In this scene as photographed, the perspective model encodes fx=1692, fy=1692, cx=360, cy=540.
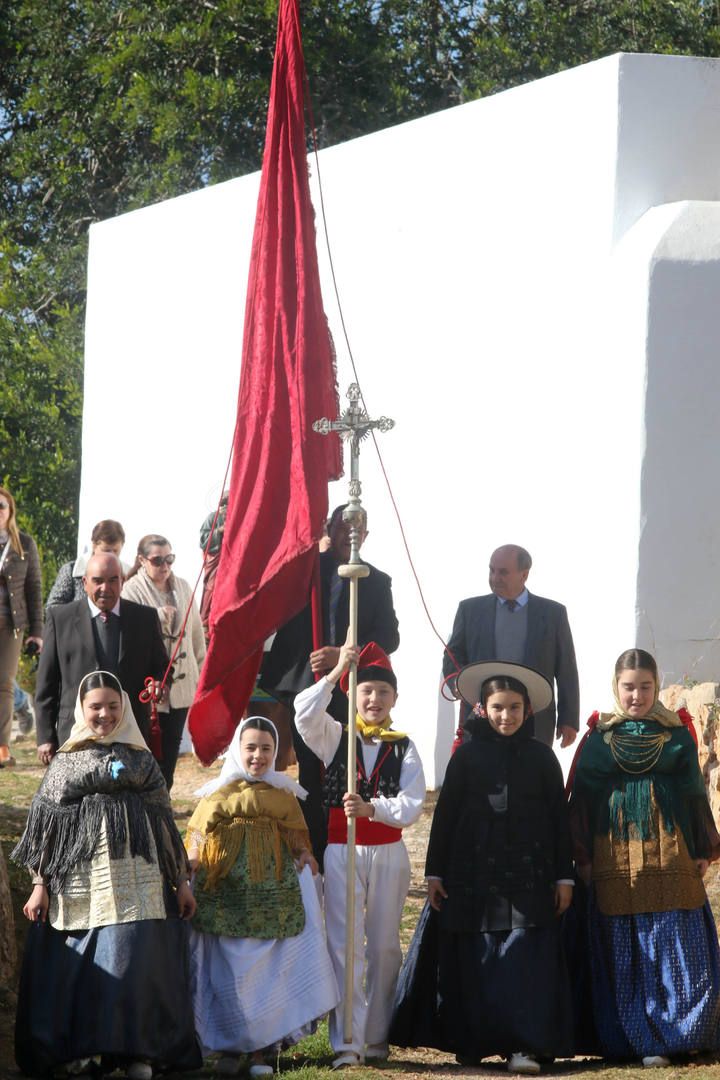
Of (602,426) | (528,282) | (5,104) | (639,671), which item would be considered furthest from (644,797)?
(5,104)

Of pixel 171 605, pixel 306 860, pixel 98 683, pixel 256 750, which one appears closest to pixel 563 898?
pixel 306 860

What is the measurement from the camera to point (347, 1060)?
18.6ft

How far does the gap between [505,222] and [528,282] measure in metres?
0.43

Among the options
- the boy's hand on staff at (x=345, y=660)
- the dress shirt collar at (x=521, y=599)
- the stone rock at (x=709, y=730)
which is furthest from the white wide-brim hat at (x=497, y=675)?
the stone rock at (x=709, y=730)

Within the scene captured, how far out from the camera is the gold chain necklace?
232 inches

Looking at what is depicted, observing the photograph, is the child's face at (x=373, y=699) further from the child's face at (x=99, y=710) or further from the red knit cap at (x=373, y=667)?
the child's face at (x=99, y=710)

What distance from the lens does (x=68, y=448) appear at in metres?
16.7

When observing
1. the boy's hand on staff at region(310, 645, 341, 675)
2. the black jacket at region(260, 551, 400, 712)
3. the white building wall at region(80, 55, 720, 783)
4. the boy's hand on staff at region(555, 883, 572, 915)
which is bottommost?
the boy's hand on staff at region(555, 883, 572, 915)

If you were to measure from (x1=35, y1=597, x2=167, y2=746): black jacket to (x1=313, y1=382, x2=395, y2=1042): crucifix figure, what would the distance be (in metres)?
1.23

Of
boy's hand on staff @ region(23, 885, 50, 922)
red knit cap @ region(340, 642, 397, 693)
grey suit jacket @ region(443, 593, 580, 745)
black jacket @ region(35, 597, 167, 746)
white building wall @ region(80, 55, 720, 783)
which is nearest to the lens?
boy's hand on staff @ region(23, 885, 50, 922)

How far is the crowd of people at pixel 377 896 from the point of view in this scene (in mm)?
5543

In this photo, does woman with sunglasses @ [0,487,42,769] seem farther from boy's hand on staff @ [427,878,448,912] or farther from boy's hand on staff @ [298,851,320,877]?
boy's hand on staff @ [427,878,448,912]

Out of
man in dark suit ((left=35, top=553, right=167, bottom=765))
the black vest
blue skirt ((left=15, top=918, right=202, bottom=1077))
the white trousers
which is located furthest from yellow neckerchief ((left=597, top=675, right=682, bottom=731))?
man in dark suit ((left=35, top=553, right=167, bottom=765))

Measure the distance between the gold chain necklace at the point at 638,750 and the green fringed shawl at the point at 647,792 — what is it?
0.04 feet
